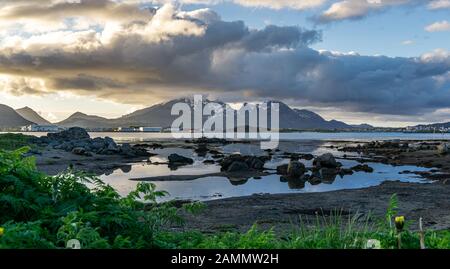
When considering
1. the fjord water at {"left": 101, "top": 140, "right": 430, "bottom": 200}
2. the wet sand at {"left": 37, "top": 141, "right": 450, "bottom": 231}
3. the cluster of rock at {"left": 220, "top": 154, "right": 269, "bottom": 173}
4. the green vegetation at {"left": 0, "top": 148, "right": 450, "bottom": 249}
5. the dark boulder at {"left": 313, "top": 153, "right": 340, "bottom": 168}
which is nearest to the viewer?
the green vegetation at {"left": 0, "top": 148, "right": 450, "bottom": 249}

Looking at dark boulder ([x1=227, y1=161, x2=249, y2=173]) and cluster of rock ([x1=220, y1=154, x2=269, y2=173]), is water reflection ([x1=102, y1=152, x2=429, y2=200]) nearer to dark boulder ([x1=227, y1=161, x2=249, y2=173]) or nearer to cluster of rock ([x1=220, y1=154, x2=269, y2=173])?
cluster of rock ([x1=220, y1=154, x2=269, y2=173])

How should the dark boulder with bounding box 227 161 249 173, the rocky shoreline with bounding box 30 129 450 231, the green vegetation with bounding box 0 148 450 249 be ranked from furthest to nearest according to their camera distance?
1. the dark boulder with bounding box 227 161 249 173
2. the rocky shoreline with bounding box 30 129 450 231
3. the green vegetation with bounding box 0 148 450 249

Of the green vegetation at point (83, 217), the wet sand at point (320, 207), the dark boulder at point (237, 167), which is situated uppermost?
the green vegetation at point (83, 217)

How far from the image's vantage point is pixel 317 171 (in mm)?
45125

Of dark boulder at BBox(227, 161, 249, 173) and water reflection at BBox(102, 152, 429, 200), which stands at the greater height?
dark boulder at BBox(227, 161, 249, 173)

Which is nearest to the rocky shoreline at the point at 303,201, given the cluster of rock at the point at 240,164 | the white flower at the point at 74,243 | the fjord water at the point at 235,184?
the cluster of rock at the point at 240,164

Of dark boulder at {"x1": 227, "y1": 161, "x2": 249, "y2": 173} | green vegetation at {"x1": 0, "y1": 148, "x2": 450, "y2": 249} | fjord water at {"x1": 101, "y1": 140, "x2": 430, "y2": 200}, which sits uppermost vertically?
green vegetation at {"x1": 0, "y1": 148, "x2": 450, "y2": 249}

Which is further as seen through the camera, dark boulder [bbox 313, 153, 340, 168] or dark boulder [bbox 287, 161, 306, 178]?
dark boulder [bbox 313, 153, 340, 168]

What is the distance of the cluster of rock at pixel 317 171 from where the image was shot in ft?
133

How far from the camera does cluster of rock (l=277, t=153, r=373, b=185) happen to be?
4059 centimetres

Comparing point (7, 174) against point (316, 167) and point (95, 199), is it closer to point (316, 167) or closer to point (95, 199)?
point (95, 199)

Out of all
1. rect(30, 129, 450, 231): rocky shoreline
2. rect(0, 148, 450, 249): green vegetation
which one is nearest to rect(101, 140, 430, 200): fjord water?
rect(30, 129, 450, 231): rocky shoreline

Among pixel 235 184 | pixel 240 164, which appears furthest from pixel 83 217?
pixel 240 164

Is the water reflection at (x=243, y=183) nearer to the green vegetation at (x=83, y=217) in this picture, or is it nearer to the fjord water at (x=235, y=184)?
the fjord water at (x=235, y=184)
